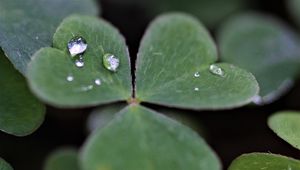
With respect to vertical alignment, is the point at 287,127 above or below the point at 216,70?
below

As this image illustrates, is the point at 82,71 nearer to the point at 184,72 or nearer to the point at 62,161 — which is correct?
the point at 184,72

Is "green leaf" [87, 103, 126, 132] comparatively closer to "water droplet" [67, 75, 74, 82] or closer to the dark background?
the dark background

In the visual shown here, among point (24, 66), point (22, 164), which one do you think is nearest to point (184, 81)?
point (24, 66)

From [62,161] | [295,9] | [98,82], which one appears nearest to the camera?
[98,82]

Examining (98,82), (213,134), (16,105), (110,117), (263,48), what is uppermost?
(98,82)

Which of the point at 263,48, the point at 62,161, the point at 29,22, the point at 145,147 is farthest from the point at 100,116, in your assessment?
the point at 145,147

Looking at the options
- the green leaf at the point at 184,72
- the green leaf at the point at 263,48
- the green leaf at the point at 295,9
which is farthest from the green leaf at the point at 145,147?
the green leaf at the point at 295,9
